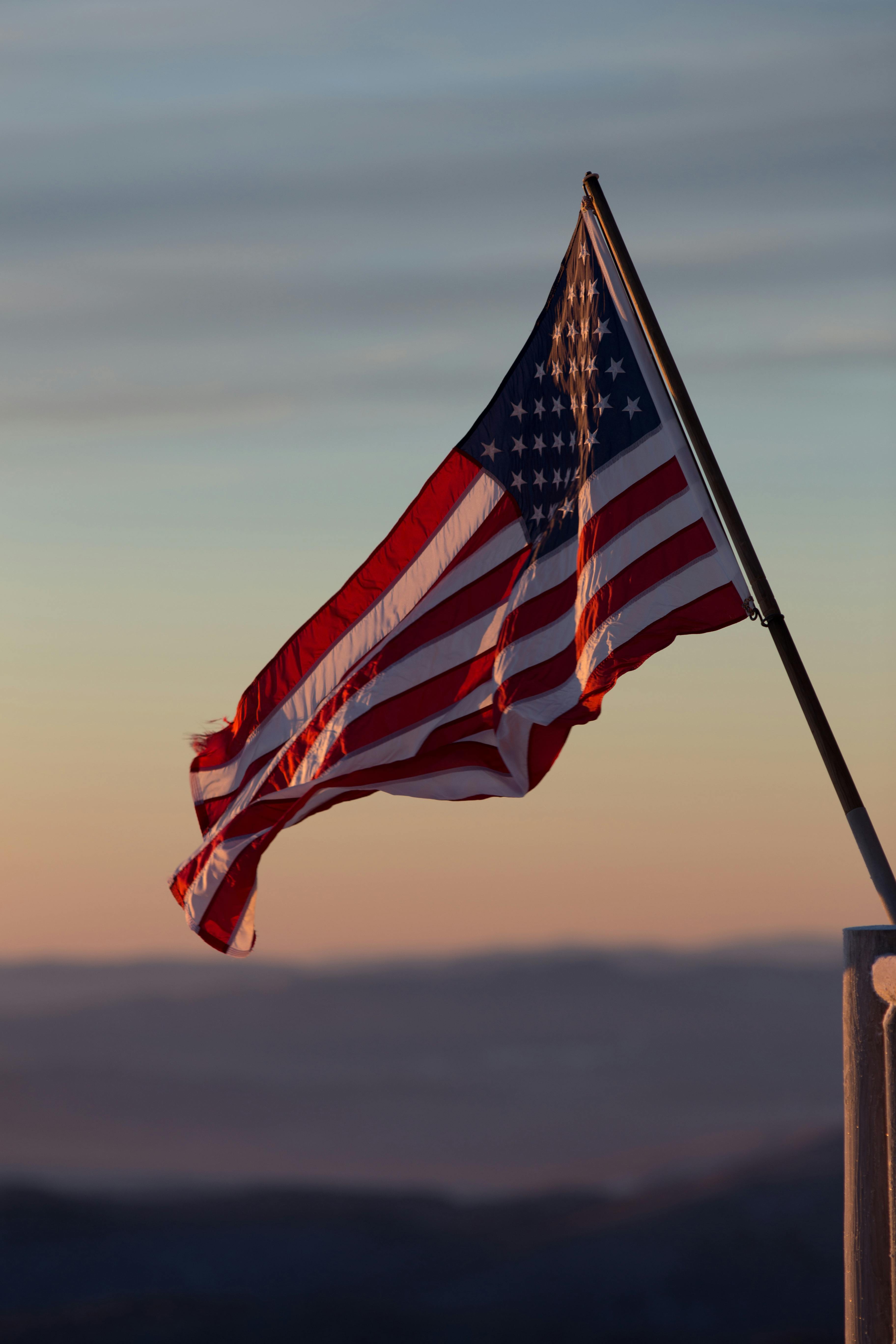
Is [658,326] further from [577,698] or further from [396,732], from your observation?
[396,732]

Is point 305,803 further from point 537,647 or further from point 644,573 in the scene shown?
point 644,573

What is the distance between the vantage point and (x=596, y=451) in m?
13.6

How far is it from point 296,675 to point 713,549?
5.29 meters

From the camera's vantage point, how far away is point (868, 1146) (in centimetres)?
1152

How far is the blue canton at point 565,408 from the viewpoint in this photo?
13.4 m

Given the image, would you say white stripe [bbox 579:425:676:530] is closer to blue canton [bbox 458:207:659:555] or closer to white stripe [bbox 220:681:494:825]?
blue canton [bbox 458:207:659:555]

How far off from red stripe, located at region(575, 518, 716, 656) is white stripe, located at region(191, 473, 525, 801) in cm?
151

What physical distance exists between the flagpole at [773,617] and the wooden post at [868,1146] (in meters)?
0.47

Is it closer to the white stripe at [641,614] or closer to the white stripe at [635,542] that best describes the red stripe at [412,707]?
the white stripe at [641,614]

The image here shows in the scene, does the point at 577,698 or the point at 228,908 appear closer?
the point at 577,698

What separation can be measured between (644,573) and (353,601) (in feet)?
12.1

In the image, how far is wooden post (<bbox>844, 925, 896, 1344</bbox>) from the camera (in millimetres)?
11383

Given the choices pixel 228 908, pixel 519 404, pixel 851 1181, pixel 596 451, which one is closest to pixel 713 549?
pixel 596 451

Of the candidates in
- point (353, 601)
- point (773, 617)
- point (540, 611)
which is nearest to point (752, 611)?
point (773, 617)
